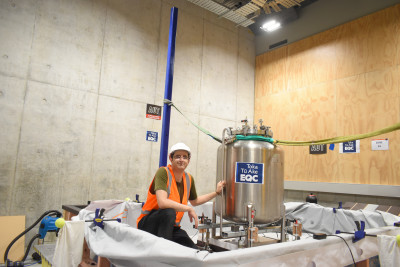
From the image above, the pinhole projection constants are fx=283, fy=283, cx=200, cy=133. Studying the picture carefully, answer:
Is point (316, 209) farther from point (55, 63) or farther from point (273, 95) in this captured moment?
point (55, 63)

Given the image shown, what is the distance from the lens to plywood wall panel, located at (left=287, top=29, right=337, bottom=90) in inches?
180

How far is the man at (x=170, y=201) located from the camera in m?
1.92

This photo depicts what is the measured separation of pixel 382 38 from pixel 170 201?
3885mm

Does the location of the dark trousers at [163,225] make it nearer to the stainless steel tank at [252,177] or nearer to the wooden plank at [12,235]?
the stainless steel tank at [252,177]

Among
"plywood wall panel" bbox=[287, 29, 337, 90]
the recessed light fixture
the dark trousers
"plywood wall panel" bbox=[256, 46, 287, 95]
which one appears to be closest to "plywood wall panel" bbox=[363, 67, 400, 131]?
"plywood wall panel" bbox=[287, 29, 337, 90]

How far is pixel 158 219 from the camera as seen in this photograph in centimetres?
196

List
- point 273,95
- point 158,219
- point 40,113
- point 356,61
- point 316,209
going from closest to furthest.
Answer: point 158,219, point 316,209, point 40,113, point 356,61, point 273,95

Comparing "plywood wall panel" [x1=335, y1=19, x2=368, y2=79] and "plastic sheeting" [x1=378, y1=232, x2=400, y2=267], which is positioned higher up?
"plywood wall panel" [x1=335, y1=19, x2=368, y2=79]

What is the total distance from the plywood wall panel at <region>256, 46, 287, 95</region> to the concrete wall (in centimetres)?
97

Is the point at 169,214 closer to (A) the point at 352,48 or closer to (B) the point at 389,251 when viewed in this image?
(B) the point at 389,251

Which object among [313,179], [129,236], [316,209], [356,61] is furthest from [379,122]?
[129,236]

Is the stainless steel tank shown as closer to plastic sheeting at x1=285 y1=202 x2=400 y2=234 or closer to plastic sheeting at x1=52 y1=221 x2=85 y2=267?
plastic sheeting at x1=52 y1=221 x2=85 y2=267

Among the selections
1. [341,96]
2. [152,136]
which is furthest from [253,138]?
[341,96]

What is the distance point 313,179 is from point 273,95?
172 centimetres
